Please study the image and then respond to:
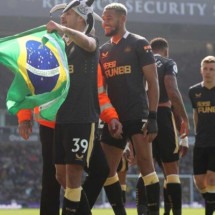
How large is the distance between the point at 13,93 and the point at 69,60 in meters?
0.64

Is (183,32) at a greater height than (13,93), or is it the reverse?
(183,32)

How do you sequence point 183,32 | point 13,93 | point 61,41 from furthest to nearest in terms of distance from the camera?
point 183,32, point 61,41, point 13,93

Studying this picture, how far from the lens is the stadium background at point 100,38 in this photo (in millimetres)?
27859

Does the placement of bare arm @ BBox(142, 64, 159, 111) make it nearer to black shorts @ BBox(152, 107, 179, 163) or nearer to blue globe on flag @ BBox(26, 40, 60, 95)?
black shorts @ BBox(152, 107, 179, 163)

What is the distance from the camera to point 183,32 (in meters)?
31.4

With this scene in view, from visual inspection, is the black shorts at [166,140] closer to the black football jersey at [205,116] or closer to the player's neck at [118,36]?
the black football jersey at [205,116]

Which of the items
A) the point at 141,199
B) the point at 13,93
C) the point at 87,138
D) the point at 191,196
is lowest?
the point at 191,196

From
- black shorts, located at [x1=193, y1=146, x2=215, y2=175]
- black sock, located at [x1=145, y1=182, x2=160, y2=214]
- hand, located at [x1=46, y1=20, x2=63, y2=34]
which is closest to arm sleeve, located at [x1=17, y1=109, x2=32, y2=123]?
hand, located at [x1=46, y1=20, x2=63, y2=34]

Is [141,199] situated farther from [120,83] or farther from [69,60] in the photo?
[69,60]

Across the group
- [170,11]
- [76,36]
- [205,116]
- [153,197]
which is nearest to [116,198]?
[153,197]

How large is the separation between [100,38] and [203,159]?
876 inches

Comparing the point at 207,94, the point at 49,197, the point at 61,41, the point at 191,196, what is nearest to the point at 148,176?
the point at 49,197

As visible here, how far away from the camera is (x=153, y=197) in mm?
6027

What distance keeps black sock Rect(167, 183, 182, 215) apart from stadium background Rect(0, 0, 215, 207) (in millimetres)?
18931
